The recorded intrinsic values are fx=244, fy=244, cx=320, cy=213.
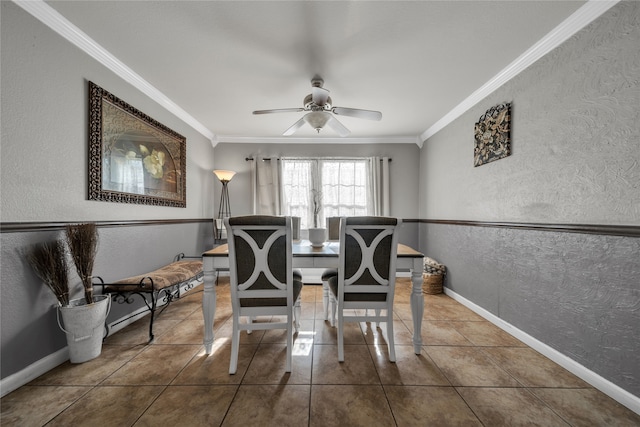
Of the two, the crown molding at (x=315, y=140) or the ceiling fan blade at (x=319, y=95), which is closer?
the ceiling fan blade at (x=319, y=95)

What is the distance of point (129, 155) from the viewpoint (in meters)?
2.31

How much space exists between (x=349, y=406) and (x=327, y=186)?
3313 millimetres

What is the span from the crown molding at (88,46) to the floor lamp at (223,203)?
1116mm

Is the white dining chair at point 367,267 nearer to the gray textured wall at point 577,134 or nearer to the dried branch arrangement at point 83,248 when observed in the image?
the gray textured wall at point 577,134

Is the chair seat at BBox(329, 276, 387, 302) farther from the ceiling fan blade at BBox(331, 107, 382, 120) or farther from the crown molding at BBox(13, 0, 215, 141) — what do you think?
the crown molding at BBox(13, 0, 215, 141)

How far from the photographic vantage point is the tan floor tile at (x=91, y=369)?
152 centimetres

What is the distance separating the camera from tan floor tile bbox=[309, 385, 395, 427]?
124 centimetres

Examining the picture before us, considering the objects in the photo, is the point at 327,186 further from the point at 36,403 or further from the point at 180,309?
the point at 36,403

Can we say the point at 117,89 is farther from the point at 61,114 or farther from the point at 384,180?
the point at 384,180

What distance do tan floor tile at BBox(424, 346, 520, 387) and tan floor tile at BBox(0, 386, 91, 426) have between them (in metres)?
2.24

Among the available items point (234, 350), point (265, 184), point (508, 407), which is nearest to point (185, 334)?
point (234, 350)

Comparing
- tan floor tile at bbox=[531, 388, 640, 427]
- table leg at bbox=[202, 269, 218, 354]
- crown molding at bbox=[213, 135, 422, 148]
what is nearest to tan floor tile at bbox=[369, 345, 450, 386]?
tan floor tile at bbox=[531, 388, 640, 427]

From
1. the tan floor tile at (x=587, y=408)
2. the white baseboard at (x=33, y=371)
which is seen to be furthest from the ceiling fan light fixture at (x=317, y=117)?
the white baseboard at (x=33, y=371)

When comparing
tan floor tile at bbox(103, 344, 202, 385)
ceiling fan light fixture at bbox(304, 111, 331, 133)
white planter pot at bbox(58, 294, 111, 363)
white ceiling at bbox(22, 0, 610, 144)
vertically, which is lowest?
tan floor tile at bbox(103, 344, 202, 385)
